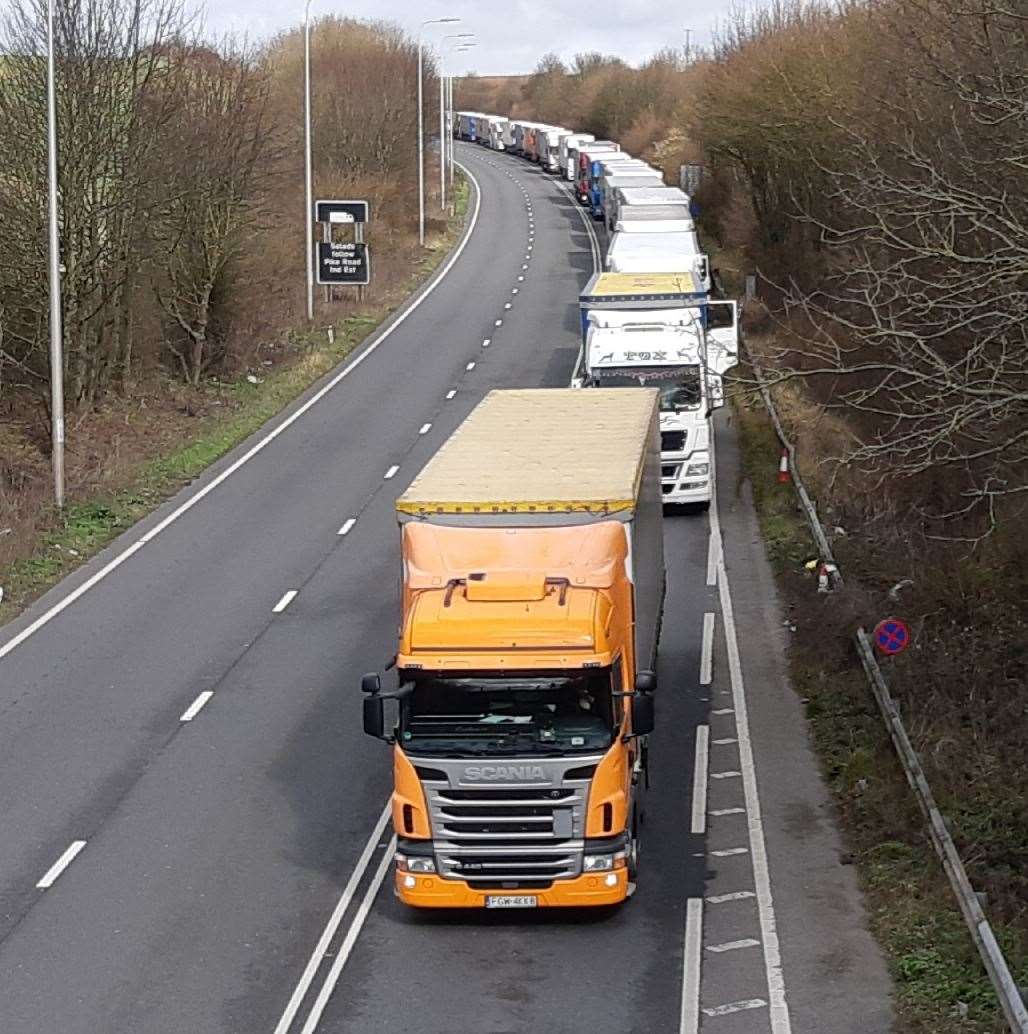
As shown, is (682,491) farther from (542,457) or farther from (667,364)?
(542,457)

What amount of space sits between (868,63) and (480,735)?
22.6 metres

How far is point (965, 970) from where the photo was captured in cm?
1341

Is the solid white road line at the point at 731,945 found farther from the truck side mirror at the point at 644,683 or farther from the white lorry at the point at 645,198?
the white lorry at the point at 645,198

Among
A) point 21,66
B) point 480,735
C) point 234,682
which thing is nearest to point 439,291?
point 21,66

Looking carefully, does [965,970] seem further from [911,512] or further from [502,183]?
[502,183]

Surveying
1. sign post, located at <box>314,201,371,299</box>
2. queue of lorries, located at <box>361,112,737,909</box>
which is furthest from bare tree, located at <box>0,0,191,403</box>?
queue of lorries, located at <box>361,112,737,909</box>

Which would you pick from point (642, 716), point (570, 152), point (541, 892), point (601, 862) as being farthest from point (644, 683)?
point (570, 152)

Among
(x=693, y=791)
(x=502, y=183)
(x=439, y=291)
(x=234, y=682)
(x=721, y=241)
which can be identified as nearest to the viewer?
(x=693, y=791)

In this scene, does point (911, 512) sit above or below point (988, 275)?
below

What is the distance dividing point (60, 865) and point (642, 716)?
18.5 ft

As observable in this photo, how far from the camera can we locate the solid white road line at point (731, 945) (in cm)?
1434

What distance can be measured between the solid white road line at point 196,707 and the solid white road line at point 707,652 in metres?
5.73

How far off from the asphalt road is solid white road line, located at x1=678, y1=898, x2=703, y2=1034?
0.02 m

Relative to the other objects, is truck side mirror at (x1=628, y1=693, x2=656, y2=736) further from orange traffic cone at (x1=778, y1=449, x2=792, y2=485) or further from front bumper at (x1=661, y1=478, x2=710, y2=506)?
orange traffic cone at (x1=778, y1=449, x2=792, y2=485)
